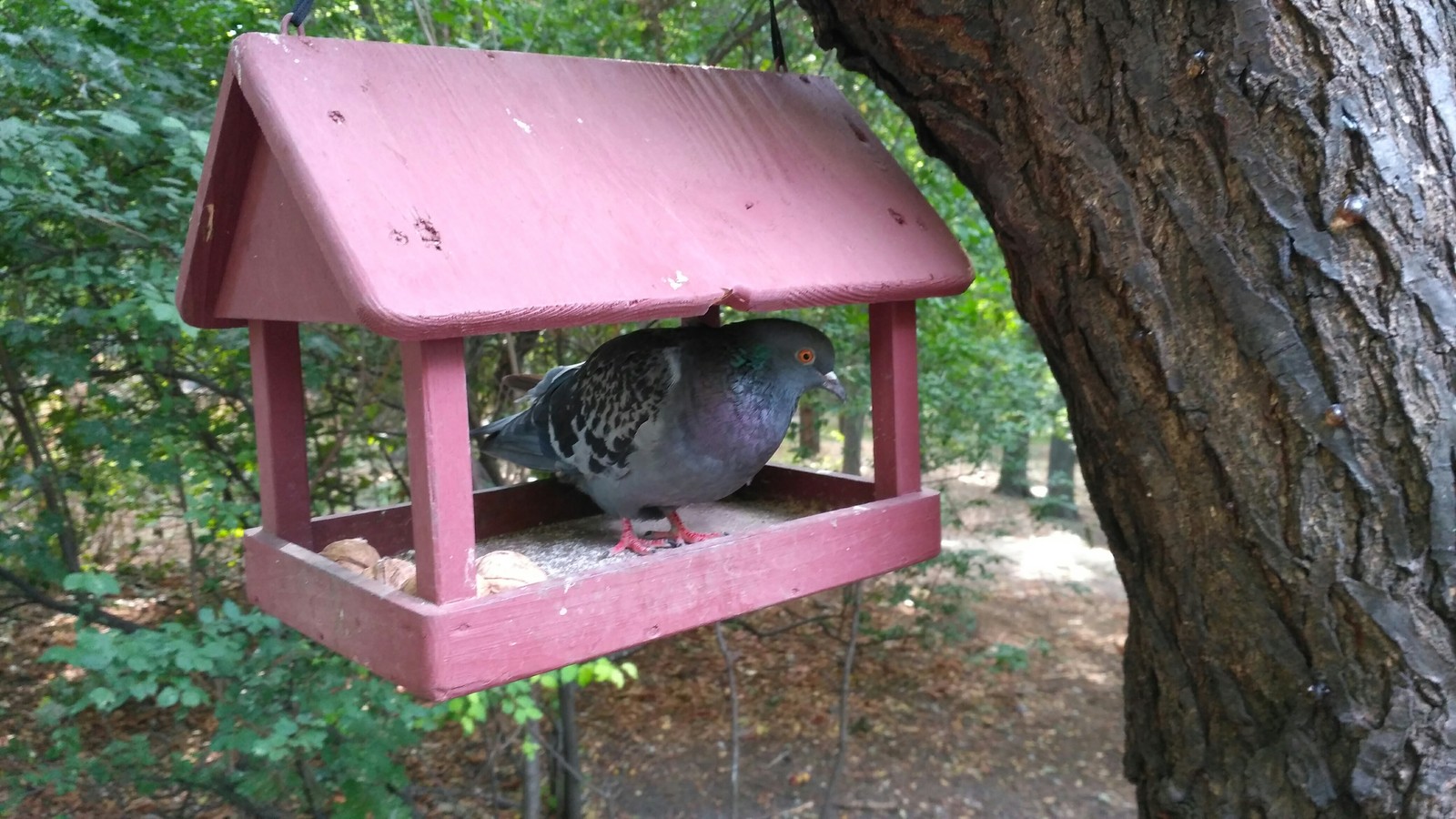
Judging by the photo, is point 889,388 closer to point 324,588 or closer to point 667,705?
point 324,588

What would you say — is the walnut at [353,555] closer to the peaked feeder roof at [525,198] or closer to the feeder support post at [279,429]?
the feeder support post at [279,429]

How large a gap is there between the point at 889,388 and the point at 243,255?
1.25 meters

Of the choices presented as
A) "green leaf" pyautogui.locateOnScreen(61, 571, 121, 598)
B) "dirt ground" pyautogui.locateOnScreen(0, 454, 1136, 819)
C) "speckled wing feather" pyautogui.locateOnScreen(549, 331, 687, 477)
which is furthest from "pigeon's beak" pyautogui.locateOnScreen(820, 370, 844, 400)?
"dirt ground" pyautogui.locateOnScreen(0, 454, 1136, 819)

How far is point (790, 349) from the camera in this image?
1897 mm

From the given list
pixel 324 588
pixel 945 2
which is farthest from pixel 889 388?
pixel 324 588

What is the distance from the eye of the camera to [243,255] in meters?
1.77

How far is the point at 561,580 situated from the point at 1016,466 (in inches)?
249

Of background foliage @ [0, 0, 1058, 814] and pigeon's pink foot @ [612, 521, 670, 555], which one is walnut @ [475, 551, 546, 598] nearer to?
pigeon's pink foot @ [612, 521, 670, 555]

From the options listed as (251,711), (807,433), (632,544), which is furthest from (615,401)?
(807,433)

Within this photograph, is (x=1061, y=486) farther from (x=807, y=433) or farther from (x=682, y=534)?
(x=682, y=534)

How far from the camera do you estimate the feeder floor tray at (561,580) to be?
54.7 inches

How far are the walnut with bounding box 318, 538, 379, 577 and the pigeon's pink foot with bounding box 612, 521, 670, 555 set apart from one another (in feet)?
1.44

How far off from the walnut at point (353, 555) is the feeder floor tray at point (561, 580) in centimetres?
5

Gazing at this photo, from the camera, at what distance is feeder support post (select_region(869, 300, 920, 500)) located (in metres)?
2.02
